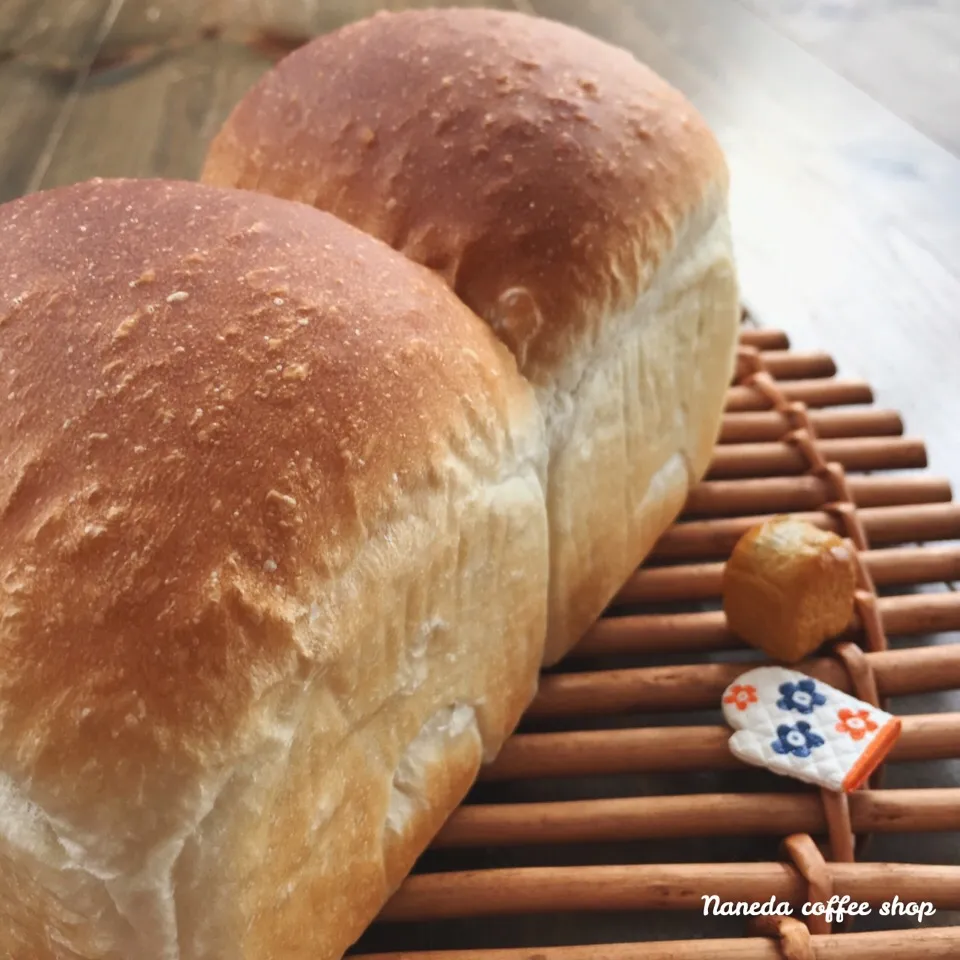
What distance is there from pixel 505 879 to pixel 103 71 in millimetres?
1762

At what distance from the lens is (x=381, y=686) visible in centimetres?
60

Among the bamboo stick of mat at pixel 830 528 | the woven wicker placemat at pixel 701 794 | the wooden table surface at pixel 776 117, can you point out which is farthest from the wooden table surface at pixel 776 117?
the woven wicker placemat at pixel 701 794

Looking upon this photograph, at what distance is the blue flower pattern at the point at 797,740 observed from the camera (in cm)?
76

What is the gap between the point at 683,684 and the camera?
2.75 feet

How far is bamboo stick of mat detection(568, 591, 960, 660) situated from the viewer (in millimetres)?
885

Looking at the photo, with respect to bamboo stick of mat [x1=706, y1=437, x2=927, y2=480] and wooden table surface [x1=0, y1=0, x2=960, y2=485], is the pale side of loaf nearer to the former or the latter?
bamboo stick of mat [x1=706, y1=437, x2=927, y2=480]

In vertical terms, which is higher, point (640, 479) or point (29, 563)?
point (29, 563)

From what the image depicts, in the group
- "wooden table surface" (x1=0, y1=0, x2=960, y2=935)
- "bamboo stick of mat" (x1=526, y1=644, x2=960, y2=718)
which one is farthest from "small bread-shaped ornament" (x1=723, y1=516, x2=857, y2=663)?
"wooden table surface" (x1=0, y1=0, x2=960, y2=935)

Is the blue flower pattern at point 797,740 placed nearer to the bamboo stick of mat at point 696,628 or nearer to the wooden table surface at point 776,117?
the bamboo stick of mat at point 696,628

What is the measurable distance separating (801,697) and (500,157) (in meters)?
0.47

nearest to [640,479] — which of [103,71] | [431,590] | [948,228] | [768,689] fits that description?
[768,689]

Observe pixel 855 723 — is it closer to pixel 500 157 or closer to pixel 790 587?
pixel 790 587

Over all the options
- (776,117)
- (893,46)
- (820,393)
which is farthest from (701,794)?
(893,46)

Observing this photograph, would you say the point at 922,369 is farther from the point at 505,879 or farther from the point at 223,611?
the point at 223,611
